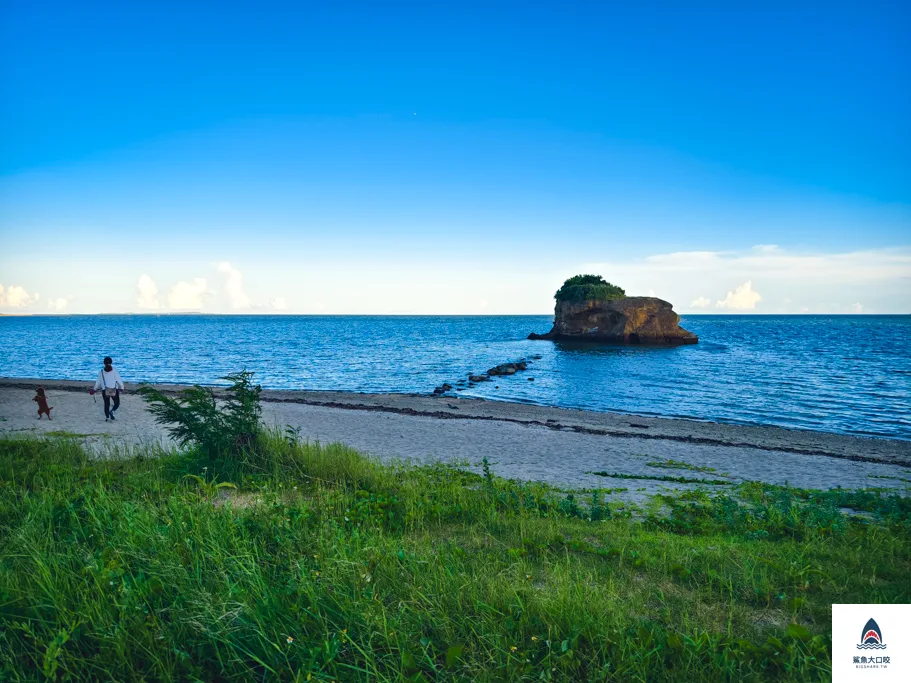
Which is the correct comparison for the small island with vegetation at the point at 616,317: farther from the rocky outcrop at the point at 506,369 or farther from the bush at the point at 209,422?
the bush at the point at 209,422

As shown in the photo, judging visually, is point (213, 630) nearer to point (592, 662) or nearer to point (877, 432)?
point (592, 662)

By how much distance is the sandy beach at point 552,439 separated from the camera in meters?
14.4

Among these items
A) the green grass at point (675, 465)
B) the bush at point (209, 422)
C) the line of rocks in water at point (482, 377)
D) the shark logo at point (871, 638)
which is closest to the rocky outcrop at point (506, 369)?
the line of rocks in water at point (482, 377)

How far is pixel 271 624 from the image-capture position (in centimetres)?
353

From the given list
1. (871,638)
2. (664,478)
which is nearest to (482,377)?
(664,478)

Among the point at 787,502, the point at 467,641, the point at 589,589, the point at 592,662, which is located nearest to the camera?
the point at 592,662

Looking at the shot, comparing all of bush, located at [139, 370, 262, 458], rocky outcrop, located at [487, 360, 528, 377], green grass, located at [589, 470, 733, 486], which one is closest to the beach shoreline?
green grass, located at [589, 470, 733, 486]

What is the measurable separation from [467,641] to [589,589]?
4.38 ft

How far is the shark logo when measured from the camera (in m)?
3.61

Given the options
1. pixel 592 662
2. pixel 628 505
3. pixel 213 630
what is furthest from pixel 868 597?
pixel 213 630

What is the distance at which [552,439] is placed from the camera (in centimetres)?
1903

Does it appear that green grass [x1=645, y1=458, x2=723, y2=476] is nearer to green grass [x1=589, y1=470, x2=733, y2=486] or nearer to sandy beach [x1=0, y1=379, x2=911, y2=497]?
sandy beach [x1=0, y1=379, x2=911, y2=497]

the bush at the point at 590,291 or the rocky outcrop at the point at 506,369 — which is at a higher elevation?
the bush at the point at 590,291

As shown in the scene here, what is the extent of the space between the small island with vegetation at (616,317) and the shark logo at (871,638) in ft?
264
